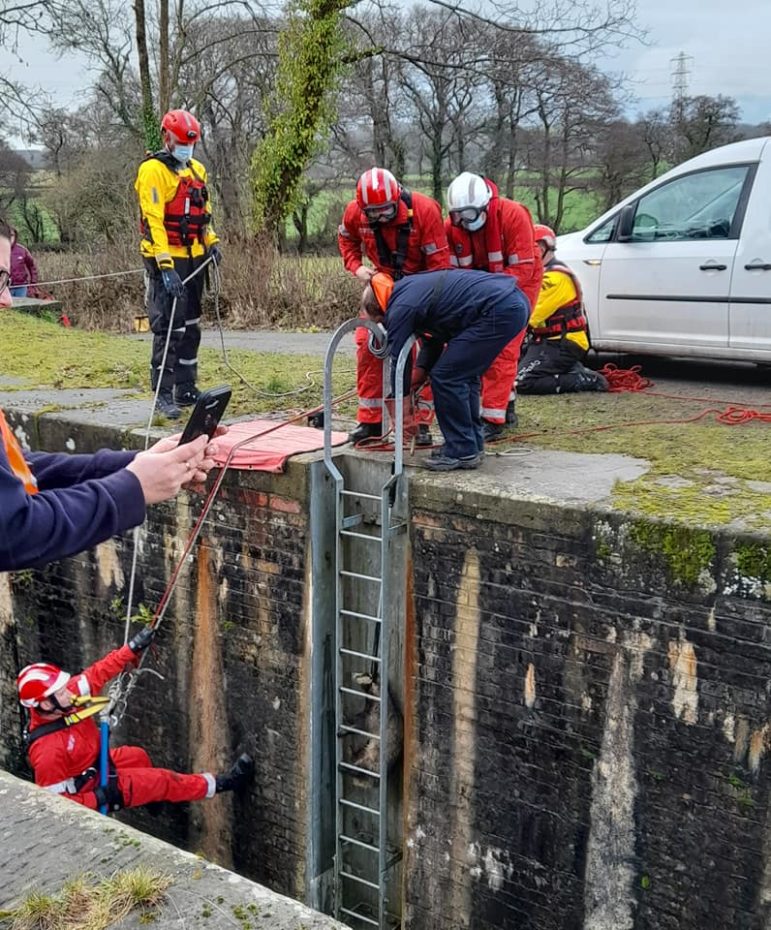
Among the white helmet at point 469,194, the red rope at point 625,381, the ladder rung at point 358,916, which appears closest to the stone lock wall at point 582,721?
the ladder rung at point 358,916

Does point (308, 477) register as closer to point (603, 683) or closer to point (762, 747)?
point (603, 683)

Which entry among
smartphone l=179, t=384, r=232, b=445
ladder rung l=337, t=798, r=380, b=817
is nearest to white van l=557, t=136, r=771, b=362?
ladder rung l=337, t=798, r=380, b=817

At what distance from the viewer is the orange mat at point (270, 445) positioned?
612cm

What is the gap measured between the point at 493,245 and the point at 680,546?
Answer: 2599mm

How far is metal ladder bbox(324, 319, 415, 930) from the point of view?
5.86m

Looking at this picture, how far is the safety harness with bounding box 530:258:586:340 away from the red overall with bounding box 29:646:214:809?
13.9ft

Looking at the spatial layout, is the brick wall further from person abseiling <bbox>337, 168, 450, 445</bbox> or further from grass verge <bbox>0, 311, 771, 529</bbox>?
grass verge <bbox>0, 311, 771, 529</bbox>

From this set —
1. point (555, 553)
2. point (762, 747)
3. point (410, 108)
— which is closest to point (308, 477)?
point (555, 553)

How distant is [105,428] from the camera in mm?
7207

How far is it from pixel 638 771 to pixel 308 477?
7.98ft

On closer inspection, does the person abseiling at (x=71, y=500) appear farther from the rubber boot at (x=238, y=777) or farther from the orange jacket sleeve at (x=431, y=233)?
the rubber boot at (x=238, y=777)

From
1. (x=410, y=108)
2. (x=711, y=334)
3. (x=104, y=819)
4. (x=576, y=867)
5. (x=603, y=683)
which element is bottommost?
(x=576, y=867)

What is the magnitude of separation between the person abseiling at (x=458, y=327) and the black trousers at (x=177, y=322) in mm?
2252

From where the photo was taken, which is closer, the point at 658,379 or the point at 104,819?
the point at 104,819
